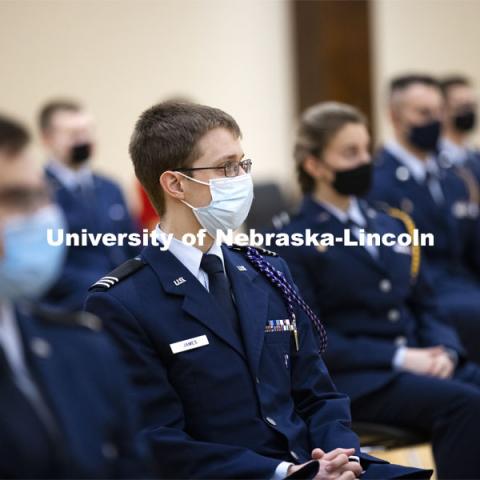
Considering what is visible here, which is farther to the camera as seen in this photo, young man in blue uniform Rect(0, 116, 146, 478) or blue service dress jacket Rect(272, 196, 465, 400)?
blue service dress jacket Rect(272, 196, 465, 400)

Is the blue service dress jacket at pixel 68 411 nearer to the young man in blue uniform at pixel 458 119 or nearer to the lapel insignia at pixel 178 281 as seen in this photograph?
the lapel insignia at pixel 178 281

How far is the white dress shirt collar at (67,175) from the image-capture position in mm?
4763

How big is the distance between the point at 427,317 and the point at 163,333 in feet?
4.73

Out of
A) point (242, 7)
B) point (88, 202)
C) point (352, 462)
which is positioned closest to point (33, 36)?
point (242, 7)

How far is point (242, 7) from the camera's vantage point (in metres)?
6.91

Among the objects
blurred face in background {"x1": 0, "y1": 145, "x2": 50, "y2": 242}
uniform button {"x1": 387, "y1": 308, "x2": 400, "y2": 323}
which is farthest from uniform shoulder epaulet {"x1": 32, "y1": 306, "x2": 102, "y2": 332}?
uniform button {"x1": 387, "y1": 308, "x2": 400, "y2": 323}

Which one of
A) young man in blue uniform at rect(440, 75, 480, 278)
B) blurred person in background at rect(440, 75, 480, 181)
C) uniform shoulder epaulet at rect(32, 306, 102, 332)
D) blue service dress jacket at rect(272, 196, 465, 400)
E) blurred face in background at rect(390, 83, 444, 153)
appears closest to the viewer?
uniform shoulder epaulet at rect(32, 306, 102, 332)

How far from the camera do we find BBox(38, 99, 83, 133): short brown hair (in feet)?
15.9

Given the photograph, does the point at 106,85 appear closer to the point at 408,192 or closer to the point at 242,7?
the point at 242,7

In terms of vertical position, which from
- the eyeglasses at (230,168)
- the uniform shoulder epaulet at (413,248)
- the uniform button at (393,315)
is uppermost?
the eyeglasses at (230,168)

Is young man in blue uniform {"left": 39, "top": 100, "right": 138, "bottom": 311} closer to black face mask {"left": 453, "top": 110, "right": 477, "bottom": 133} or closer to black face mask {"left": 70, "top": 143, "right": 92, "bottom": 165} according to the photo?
black face mask {"left": 70, "top": 143, "right": 92, "bottom": 165}

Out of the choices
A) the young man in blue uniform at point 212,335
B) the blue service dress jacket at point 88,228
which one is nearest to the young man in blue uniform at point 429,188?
the blue service dress jacket at point 88,228

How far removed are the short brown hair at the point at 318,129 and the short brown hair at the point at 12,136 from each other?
167 centimetres

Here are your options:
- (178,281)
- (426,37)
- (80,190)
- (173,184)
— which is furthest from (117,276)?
(426,37)
